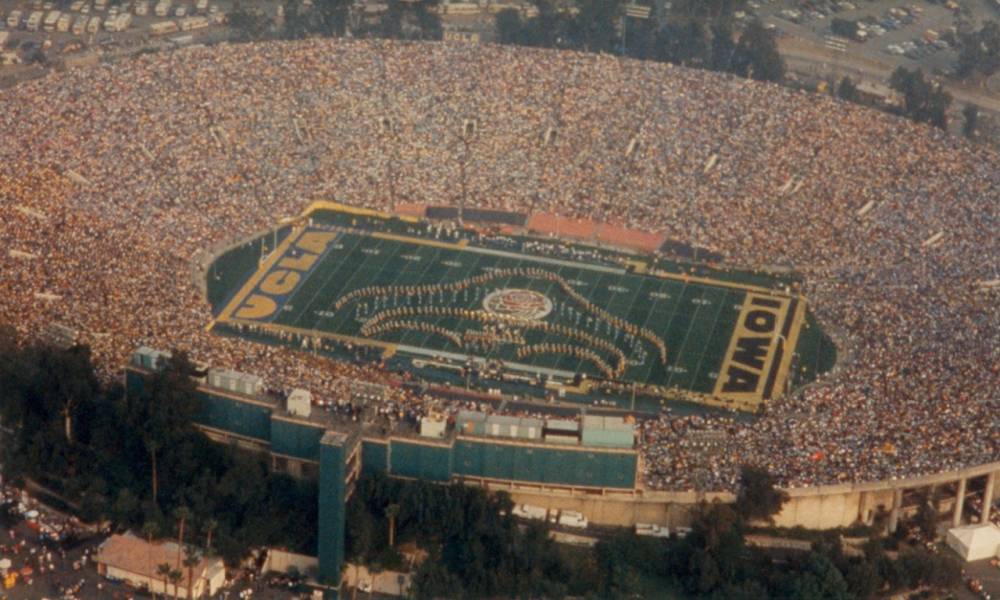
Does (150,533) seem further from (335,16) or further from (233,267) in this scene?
(335,16)

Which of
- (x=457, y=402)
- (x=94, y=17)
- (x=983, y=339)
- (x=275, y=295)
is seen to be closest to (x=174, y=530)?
(x=457, y=402)

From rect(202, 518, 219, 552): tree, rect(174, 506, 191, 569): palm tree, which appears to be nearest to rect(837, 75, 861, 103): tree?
rect(202, 518, 219, 552): tree

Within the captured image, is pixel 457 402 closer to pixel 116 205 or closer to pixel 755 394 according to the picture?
pixel 755 394

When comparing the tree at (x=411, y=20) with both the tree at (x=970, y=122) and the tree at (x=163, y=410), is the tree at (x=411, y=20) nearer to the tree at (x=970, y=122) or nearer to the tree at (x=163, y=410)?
the tree at (x=970, y=122)

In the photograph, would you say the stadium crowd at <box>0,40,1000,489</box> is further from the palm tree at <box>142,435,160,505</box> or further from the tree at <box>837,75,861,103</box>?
the tree at <box>837,75,861,103</box>

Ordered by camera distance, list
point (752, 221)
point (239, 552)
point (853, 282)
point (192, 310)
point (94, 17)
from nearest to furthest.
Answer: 1. point (239, 552)
2. point (192, 310)
3. point (853, 282)
4. point (752, 221)
5. point (94, 17)

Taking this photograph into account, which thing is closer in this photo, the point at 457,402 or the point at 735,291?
the point at 457,402
